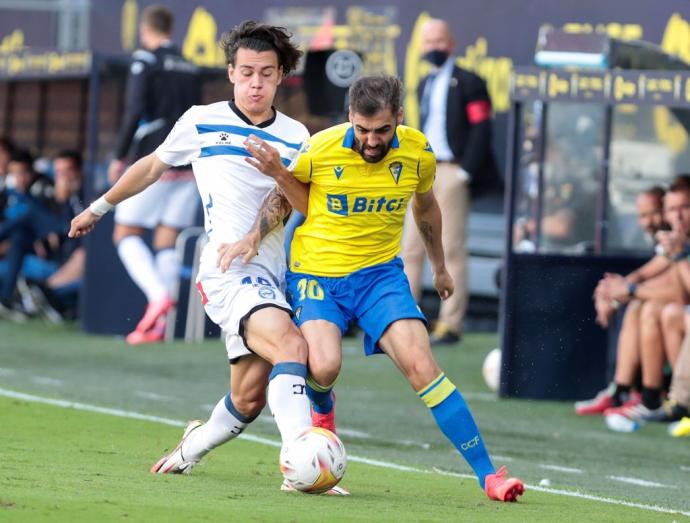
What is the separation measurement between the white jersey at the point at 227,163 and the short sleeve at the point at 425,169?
0.53m

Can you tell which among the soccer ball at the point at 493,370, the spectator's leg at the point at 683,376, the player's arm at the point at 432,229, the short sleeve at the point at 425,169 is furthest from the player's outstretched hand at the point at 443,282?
the soccer ball at the point at 493,370

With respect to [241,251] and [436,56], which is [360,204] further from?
[436,56]

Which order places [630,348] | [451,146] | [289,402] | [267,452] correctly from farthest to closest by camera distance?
1. [451,146]
2. [630,348]
3. [267,452]
4. [289,402]

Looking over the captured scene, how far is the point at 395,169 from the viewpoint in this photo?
7168mm

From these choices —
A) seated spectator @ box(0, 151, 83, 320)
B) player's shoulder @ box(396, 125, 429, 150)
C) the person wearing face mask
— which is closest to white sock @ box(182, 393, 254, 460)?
player's shoulder @ box(396, 125, 429, 150)

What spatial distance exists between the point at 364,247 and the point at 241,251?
23.5 inches

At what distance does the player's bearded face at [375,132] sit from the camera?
694 cm

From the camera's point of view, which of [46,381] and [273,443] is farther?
[46,381]

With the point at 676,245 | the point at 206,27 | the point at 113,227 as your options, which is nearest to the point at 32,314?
the point at 113,227

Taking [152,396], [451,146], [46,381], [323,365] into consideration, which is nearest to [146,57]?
[451,146]

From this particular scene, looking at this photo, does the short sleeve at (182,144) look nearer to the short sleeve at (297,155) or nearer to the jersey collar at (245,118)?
the jersey collar at (245,118)

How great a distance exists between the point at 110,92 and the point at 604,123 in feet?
19.1

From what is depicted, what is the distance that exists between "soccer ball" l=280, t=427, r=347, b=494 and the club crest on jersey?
115 cm

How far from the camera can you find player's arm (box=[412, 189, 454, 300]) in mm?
7445
